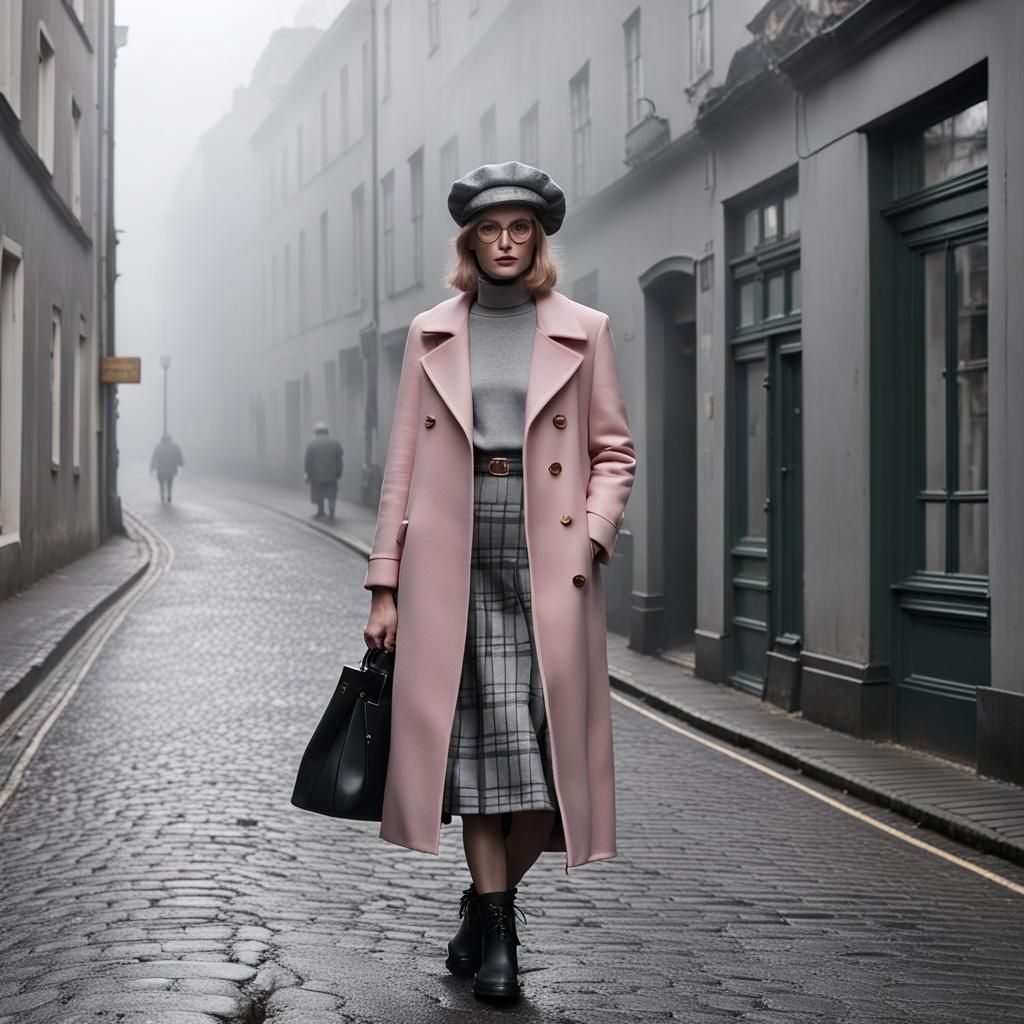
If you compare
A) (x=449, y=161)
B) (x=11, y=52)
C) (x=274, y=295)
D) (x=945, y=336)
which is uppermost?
A: (x=274, y=295)

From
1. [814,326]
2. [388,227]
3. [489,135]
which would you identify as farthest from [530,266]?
[388,227]

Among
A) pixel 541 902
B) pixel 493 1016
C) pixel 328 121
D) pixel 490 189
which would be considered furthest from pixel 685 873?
pixel 328 121

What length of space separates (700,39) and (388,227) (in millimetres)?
20278

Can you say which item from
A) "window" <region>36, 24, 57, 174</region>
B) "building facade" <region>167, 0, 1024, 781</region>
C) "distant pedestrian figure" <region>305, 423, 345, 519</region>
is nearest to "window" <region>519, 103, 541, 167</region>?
"building facade" <region>167, 0, 1024, 781</region>

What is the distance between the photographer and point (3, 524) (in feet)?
54.9

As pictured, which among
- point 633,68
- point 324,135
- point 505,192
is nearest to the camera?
point 505,192

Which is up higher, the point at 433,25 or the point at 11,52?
the point at 433,25

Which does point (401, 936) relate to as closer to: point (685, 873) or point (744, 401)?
point (685, 873)

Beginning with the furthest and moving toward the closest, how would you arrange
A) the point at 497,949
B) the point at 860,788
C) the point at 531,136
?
the point at 531,136
the point at 860,788
the point at 497,949

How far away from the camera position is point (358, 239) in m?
36.3

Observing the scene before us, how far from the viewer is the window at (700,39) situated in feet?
43.6

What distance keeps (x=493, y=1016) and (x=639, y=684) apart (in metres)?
8.29

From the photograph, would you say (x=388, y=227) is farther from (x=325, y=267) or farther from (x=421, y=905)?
(x=421, y=905)

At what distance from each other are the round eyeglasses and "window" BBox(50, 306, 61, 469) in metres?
16.2
